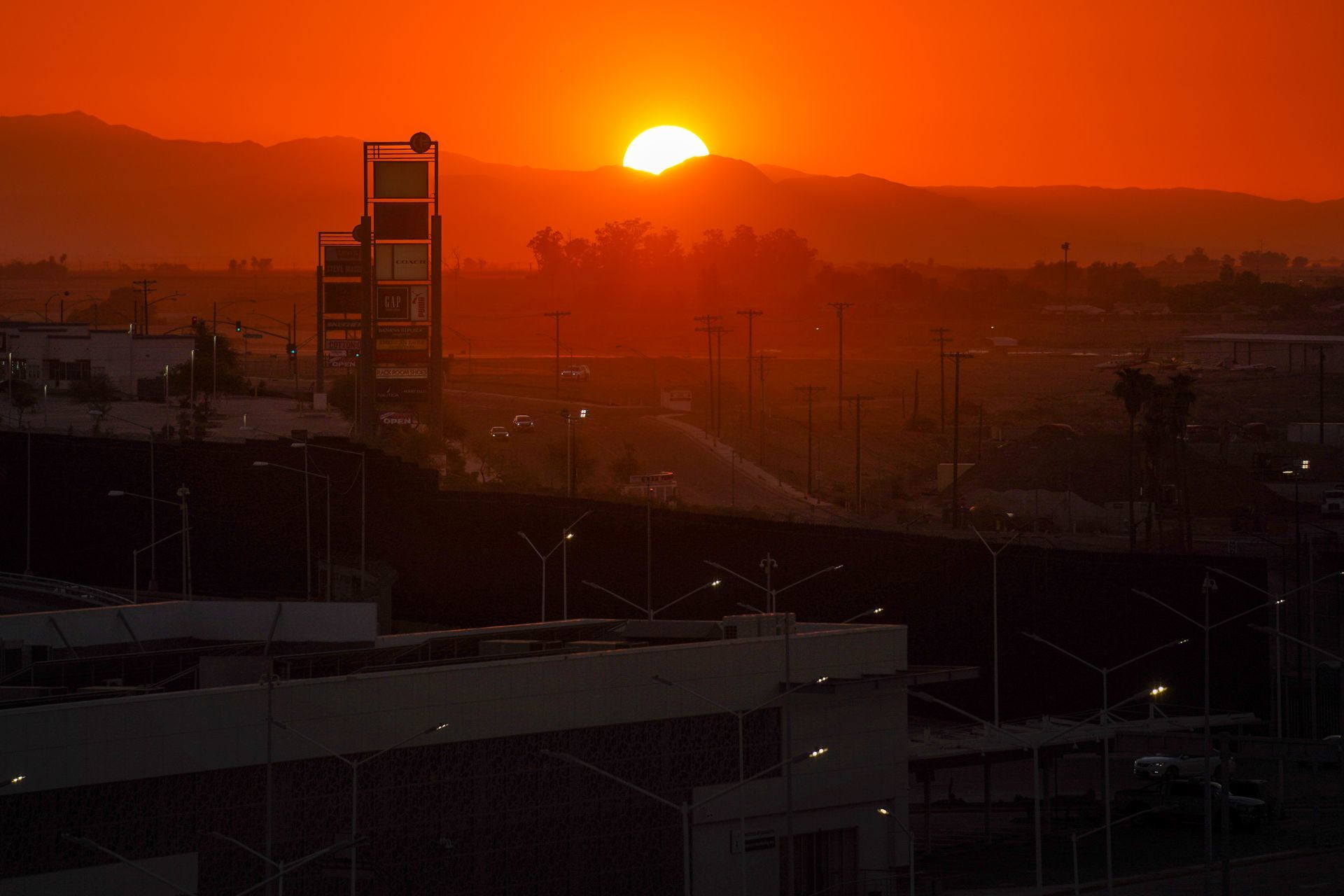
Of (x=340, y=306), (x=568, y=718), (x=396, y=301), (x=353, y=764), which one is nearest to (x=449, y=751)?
(x=568, y=718)

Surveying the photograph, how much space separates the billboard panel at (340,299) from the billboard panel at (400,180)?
13.7 metres

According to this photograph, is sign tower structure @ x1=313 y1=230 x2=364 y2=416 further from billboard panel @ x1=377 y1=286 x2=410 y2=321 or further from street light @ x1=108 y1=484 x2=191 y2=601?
street light @ x1=108 y1=484 x2=191 y2=601

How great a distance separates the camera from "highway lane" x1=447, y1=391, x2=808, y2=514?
3460 inches

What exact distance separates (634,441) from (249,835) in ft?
258

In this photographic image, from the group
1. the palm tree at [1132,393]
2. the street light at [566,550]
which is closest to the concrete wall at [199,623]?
the street light at [566,550]

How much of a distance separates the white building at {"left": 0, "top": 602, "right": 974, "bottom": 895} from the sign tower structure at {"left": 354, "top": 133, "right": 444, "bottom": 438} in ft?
164

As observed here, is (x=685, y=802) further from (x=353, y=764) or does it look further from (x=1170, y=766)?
(x=1170, y=766)

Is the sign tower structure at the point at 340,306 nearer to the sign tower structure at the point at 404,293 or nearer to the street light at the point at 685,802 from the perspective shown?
the sign tower structure at the point at 404,293

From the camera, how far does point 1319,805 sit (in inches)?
1501

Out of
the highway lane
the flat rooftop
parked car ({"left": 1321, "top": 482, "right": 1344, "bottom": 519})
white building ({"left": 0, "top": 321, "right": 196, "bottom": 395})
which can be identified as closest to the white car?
parked car ({"left": 1321, "top": 482, "right": 1344, "bottom": 519})

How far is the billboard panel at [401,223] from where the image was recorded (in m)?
83.4

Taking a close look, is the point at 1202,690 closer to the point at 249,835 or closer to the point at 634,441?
the point at 249,835

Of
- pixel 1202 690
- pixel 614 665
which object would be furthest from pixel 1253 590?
pixel 614 665

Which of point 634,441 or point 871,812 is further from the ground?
point 634,441
